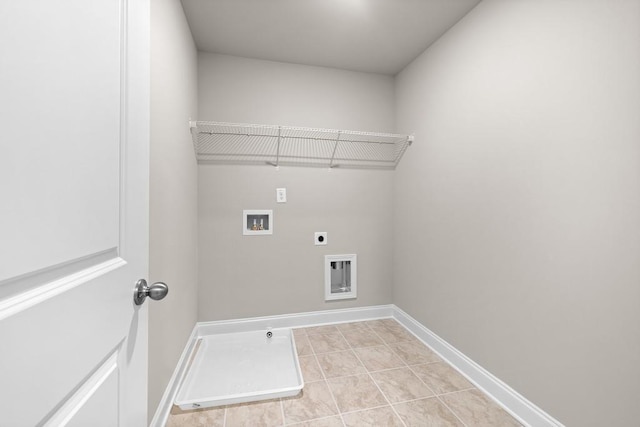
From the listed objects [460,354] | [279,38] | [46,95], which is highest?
[279,38]

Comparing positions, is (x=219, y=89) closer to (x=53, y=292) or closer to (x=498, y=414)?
(x=53, y=292)

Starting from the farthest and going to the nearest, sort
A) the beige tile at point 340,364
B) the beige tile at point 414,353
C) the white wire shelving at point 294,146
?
the white wire shelving at point 294,146, the beige tile at point 414,353, the beige tile at point 340,364

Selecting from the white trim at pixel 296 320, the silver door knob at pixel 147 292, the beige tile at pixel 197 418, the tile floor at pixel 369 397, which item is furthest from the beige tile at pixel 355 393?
the silver door knob at pixel 147 292

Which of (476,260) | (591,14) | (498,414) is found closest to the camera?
(591,14)

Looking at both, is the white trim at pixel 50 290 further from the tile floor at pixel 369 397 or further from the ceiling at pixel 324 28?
the ceiling at pixel 324 28

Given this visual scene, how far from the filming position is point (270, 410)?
1.59 m

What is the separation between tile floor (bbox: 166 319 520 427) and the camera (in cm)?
151

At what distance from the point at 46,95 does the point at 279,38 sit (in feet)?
7.24

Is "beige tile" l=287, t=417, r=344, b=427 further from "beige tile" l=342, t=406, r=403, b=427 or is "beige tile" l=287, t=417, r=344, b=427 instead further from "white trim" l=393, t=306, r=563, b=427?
"white trim" l=393, t=306, r=563, b=427

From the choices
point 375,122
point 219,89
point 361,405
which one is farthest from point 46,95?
point 375,122

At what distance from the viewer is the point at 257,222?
8.30ft

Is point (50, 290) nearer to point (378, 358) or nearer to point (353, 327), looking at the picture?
point (378, 358)

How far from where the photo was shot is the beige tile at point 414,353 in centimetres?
208

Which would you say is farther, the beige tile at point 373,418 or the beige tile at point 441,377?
the beige tile at point 441,377
